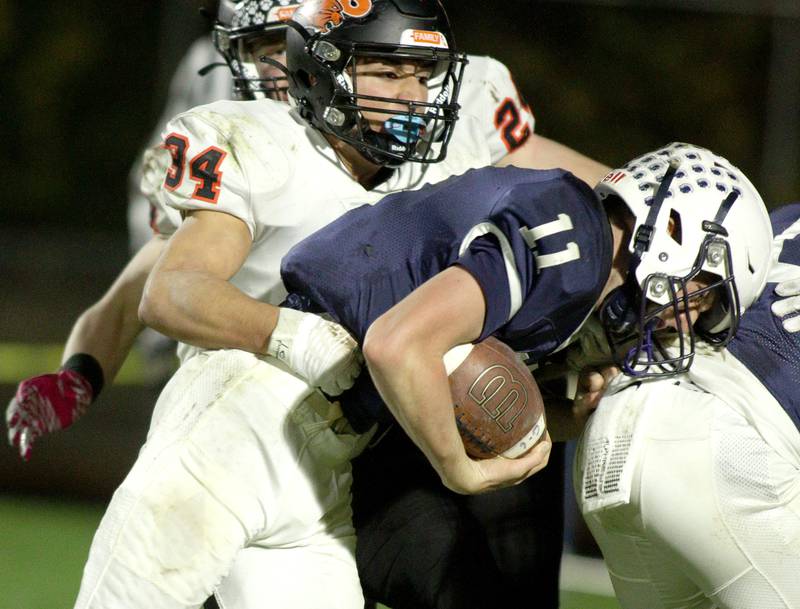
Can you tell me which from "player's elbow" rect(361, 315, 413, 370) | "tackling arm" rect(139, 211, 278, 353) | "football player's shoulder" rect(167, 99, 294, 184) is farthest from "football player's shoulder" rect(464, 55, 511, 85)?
"player's elbow" rect(361, 315, 413, 370)

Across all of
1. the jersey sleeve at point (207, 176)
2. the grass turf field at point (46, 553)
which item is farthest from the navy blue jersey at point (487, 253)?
the grass turf field at point (46, 553)

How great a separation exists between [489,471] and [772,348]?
0.59 meters

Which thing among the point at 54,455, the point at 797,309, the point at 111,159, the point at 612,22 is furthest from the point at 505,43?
the point at 797,309

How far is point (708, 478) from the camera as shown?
2016 mm

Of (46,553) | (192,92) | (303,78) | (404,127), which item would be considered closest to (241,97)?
(303,78)

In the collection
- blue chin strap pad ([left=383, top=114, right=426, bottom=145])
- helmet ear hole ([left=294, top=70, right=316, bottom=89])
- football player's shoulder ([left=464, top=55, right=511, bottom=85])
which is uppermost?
helmet ear hole ([left=294, top=70, right=316, bottom=89])

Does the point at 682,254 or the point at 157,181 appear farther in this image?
the point at 157,181

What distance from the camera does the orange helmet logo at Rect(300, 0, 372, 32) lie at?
2.53m

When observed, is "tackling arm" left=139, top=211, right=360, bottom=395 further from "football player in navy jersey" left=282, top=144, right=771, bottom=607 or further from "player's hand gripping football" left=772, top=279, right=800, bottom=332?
"player's hand gripping football" left=772, top=279, right=800, bottom=332

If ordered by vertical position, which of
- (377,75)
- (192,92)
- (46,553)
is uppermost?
(377,75)

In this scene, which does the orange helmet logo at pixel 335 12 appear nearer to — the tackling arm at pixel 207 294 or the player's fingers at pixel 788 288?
the tackling arm at pixel 207 294

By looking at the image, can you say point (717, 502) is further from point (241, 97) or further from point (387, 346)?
point (241, 97)

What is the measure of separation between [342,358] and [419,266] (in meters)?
0.21

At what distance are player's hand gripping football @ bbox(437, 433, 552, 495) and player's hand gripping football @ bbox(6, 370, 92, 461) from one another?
4.07 ft
